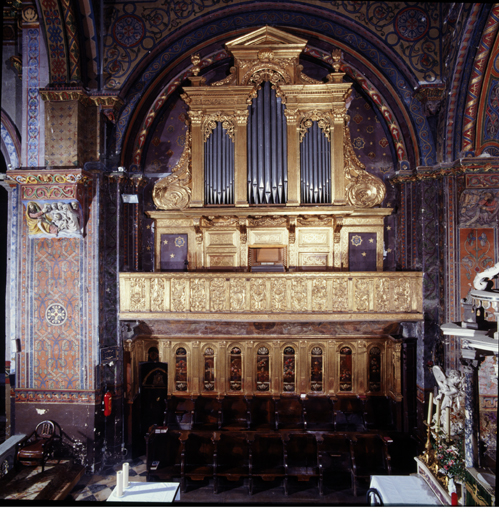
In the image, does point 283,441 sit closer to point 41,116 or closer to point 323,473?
point 323,473

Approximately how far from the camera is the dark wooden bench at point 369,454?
898cm

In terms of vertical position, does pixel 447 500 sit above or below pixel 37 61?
below

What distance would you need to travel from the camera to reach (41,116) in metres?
9.08

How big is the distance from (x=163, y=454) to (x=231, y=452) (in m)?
1.52

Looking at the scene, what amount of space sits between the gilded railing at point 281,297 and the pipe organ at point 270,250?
23 millimetres

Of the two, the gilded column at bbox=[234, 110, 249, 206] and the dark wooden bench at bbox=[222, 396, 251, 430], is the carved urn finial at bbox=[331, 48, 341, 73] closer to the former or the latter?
the gilded column at bbox=[234, 110, 249, 206]

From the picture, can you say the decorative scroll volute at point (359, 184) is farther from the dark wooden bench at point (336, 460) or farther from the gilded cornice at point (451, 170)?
the dark wooden bench at point (336, 460)

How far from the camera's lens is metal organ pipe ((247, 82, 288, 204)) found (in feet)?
32.3

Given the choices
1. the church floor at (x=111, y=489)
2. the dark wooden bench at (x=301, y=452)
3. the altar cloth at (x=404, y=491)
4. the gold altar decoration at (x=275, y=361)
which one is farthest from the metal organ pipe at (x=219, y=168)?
the altar cloth at (x=404, y=491)

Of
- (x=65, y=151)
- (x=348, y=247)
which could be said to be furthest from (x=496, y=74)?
(x=65, y=151)

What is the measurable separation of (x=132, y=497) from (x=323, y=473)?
4.38 meters

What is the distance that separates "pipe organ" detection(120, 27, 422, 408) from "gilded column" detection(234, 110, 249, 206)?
1.1 inches

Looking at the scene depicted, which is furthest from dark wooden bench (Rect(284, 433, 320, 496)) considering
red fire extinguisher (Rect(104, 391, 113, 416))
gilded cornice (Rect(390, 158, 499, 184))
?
gilded cornice (Rect(390, 158, 499, 184))

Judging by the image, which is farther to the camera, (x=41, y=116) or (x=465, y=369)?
(x=41, y=116)
